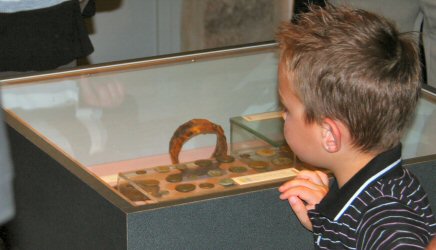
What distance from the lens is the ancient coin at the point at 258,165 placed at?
188 centimetres

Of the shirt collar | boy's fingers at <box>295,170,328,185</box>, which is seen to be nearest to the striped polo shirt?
the shirt collar

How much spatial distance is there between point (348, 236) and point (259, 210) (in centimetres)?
23

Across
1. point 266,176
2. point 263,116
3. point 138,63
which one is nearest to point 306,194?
point 266,176

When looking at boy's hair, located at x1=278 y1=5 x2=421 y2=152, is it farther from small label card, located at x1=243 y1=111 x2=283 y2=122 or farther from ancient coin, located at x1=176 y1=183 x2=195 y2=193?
small label card, located at x1=243 y1=111 x2=283 y2=122

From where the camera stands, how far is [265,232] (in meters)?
1.69

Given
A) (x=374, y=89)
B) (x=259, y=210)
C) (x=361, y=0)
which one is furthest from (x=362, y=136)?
(x=361, y=0)

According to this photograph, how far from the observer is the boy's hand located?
1648mm

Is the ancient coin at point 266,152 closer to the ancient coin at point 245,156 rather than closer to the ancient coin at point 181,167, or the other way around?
the ancient coin at point 245,156

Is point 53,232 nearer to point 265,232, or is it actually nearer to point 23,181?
point 23,181

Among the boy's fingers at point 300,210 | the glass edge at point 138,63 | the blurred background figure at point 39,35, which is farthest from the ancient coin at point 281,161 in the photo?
the blurred background figure at point 39,35

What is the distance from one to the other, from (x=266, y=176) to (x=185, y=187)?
173 millimetres

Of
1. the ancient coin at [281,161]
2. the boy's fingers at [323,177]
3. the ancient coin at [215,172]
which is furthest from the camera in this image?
the ancient coin at [281,161]

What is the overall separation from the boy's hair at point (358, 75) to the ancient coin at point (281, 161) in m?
0.41

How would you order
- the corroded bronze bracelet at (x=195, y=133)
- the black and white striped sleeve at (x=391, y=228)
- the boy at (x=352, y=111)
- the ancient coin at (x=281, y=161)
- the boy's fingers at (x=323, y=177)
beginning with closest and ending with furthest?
1. the black and white striped sleeve at (x=391, y=228)
2. the boy at (x=352, y=111)
3. the boy's fingers at (x=323, y=177)
4. the ancient coin at (x=281, y=161)
5. the corroded bronze bracelet at (x=195, y=133)
